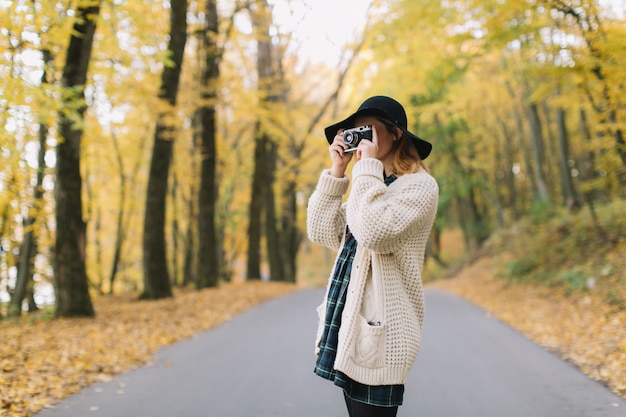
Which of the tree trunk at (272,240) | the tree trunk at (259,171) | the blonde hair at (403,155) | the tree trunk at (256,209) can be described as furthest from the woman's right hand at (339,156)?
the tree trunk at (272,240)

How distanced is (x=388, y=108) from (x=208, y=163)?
13.8 m

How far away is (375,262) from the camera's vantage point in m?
2.17

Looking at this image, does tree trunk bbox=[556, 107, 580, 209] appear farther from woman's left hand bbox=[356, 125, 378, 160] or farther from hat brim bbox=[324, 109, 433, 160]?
woman's left hand bbox=[356, 125, 378, 160]

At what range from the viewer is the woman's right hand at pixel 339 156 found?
2.42 metres

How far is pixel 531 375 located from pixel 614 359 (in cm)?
105

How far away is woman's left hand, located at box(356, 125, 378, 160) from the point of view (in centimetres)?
229

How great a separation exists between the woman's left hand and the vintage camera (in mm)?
21

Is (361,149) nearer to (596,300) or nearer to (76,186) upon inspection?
(76,186)

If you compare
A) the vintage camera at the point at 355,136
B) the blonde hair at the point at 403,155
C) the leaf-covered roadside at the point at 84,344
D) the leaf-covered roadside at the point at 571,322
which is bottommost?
the leaf-covered roadside at the point at 571,322

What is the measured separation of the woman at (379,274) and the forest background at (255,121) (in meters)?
5.09

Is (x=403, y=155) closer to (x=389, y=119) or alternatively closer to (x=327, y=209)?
(x=389, y=119)

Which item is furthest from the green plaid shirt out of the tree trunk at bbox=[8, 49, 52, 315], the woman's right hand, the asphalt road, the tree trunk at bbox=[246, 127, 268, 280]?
the tree trunk at bbox=[246, 127, 268, 280]

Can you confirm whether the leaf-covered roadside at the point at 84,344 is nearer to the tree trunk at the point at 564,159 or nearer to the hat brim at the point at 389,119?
the hat brim at the point at 389,119

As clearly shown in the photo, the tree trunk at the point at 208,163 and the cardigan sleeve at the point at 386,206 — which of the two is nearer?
the cardigan sleeve at the point at 386,206
